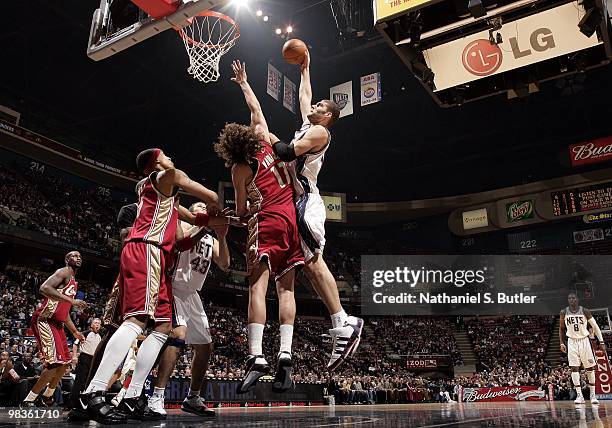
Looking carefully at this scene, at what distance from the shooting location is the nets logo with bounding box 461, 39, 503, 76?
7.36 meters

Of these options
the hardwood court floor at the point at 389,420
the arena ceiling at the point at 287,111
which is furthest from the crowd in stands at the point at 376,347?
the hardwood court floor at the point at 389,420

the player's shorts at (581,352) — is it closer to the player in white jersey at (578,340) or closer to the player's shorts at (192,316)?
the player in white jersey at (578,340)

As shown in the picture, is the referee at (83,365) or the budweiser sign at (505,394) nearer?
the referee at (83,365)

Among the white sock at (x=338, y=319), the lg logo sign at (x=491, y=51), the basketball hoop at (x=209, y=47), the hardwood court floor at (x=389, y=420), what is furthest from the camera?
the basketball hoop at (x=209, y=47)

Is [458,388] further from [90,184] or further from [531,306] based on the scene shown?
Answer: [90,184]

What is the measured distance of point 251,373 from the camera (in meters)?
3.38

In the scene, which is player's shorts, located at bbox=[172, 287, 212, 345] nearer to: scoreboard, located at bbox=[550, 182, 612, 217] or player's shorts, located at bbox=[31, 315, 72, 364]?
player's shorts, located at bbox=[31, 315, 72, 364]

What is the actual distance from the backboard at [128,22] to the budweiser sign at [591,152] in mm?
24378

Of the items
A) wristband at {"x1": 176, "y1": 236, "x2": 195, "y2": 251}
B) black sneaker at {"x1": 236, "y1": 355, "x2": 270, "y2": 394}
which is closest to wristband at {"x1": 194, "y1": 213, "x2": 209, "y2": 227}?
wristband at {"x1": 176, "y1": 236, "x2": 195, "y2": 251}

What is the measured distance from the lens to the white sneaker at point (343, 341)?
379 cm

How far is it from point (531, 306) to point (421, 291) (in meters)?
6.14

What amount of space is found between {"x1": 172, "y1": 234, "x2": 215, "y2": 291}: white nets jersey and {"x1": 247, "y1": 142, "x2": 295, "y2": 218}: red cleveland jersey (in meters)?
1.45

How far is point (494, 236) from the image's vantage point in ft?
106

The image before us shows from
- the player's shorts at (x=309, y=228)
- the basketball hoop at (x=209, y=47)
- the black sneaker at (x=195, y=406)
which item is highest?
the basketball hoop at (x=209, y=47)
